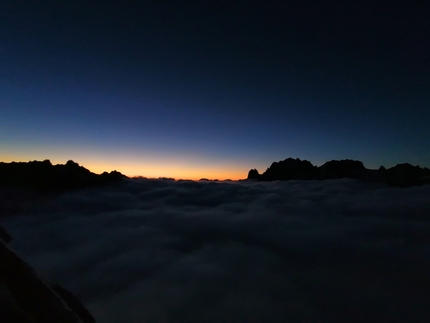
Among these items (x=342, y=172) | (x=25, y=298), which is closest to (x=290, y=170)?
(x=342, y=172)

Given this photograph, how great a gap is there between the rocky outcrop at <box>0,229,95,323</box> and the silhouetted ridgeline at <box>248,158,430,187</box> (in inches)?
2188

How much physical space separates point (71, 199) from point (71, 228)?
7.80m

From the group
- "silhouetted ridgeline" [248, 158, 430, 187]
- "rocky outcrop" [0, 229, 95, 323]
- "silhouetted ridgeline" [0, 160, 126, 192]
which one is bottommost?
"rocky outcrop" [0, 229, 95, 323]

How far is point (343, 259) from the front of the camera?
41.8 feet

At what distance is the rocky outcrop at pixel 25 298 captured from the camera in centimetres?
269

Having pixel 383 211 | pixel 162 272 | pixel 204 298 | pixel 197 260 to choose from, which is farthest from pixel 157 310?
pixel 383 211

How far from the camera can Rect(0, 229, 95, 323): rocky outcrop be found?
2.69 m

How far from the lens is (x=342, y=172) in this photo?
79.9 m

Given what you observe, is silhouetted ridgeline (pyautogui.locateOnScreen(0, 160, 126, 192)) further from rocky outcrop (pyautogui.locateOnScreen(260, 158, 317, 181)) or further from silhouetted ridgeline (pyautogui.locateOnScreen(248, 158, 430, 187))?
rocky outcrop (pyautogui.locateOnScreen(260, 158, 317, 181))

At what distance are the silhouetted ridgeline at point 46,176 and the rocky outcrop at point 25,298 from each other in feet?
86.6

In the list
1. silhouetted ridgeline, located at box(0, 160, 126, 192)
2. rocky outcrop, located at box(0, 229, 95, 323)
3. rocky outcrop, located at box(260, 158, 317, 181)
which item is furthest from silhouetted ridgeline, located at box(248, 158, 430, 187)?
silhouetted ridgeline, located at box(0, 160, 126, 192)

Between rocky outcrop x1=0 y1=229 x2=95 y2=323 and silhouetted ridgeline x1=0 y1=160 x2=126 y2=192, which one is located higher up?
silhouetted ridgeline x1=0 y1=160 x2=126 y2=192

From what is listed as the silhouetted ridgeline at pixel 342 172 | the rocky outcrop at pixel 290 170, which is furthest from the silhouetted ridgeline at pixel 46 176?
the rocky outcrop at pixel 290 170

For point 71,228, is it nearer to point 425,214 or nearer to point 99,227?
point 99,227
